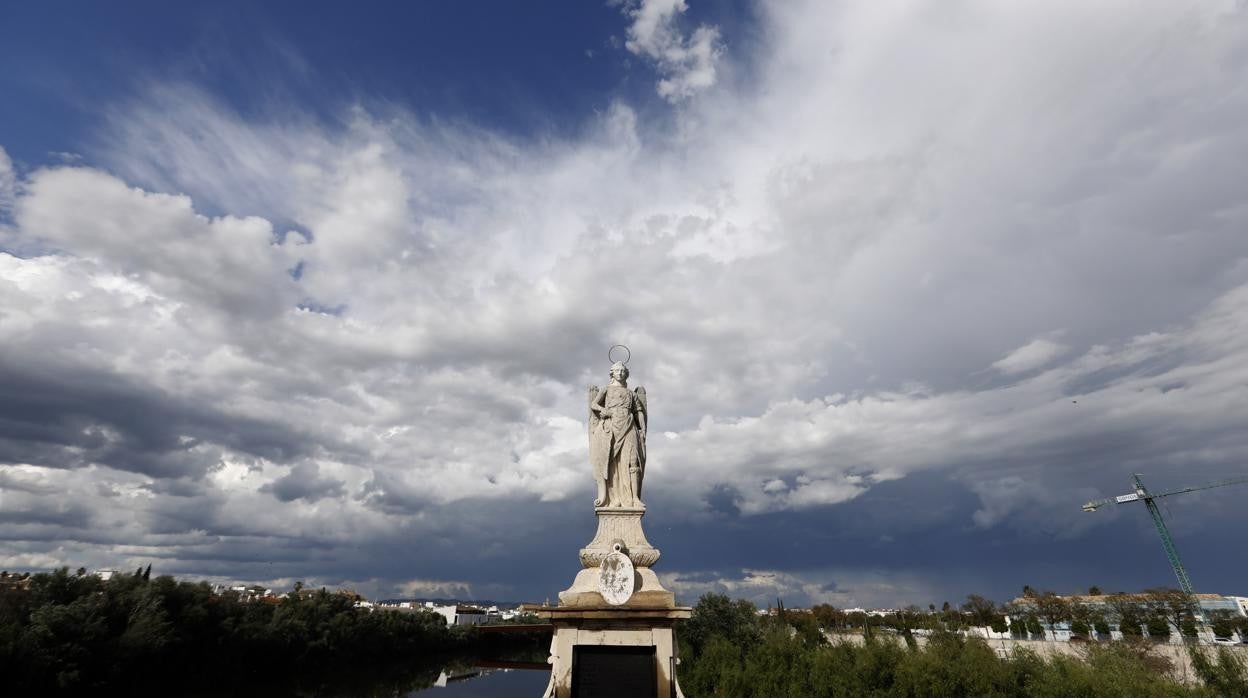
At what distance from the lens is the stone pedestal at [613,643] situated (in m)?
10.1

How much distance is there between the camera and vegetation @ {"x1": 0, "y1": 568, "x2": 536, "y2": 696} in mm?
→ 31969

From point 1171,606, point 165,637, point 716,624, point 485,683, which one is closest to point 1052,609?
point 1171,606

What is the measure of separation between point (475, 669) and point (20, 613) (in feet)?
164

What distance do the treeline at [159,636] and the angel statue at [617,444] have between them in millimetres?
35165

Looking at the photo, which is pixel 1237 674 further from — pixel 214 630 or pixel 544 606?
pixel 214 630

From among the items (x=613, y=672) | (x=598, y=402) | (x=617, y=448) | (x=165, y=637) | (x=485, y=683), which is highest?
(x=598, y=402)

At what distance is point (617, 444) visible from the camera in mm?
12383

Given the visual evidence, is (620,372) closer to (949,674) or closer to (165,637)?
(949,674)

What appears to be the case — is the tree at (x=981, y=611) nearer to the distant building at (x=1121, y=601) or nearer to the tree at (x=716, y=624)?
the distant building at (x=1121, y=601)

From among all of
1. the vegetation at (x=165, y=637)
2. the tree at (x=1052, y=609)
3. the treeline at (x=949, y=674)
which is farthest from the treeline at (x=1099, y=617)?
the vegetation at (x=165, y=637)

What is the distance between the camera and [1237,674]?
17766mm

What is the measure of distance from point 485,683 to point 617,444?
5860 cm

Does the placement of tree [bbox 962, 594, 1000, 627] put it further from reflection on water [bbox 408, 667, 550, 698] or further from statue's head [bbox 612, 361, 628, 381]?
statue's head [bbox 612, 361, 628, 381]

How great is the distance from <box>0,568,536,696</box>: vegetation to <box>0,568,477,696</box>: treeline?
0.06 metres
